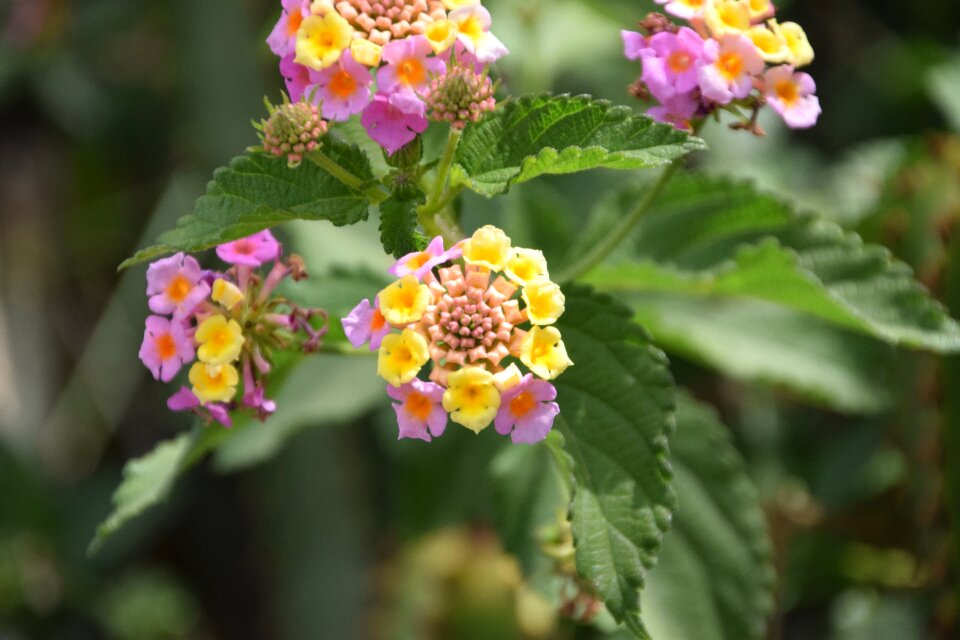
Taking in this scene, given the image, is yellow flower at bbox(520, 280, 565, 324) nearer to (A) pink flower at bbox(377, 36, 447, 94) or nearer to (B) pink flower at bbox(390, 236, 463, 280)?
(B) pink flower at bbox(390, 236, 463, 280)

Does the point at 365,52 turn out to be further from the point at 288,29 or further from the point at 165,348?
the point at 165,348

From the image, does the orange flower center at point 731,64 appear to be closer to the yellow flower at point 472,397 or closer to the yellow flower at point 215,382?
the yellow flower at point 472,397

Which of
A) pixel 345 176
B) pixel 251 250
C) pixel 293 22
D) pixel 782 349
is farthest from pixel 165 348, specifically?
pixel 782 349

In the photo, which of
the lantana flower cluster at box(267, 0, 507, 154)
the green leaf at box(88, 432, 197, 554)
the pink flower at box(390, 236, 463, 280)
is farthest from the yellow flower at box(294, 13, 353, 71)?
the green leaf at box(88, 432, 197, 554)

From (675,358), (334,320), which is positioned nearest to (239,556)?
(675,358)

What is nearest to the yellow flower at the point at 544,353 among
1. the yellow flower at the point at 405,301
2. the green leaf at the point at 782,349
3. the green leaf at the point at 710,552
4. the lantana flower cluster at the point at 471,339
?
the lantana flower cluster at the point at 471,339

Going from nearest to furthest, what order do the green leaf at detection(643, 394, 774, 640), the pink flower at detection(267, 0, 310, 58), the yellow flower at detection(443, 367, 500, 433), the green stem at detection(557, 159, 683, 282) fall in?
the yellow flower at detection(443, 367, 500, 433)
the pink flower at detection(267, 0, 310, 58)
the green stem at detection(557, 159, 683, 282)
the green leaf at detection(643, 394, 774, 640)
